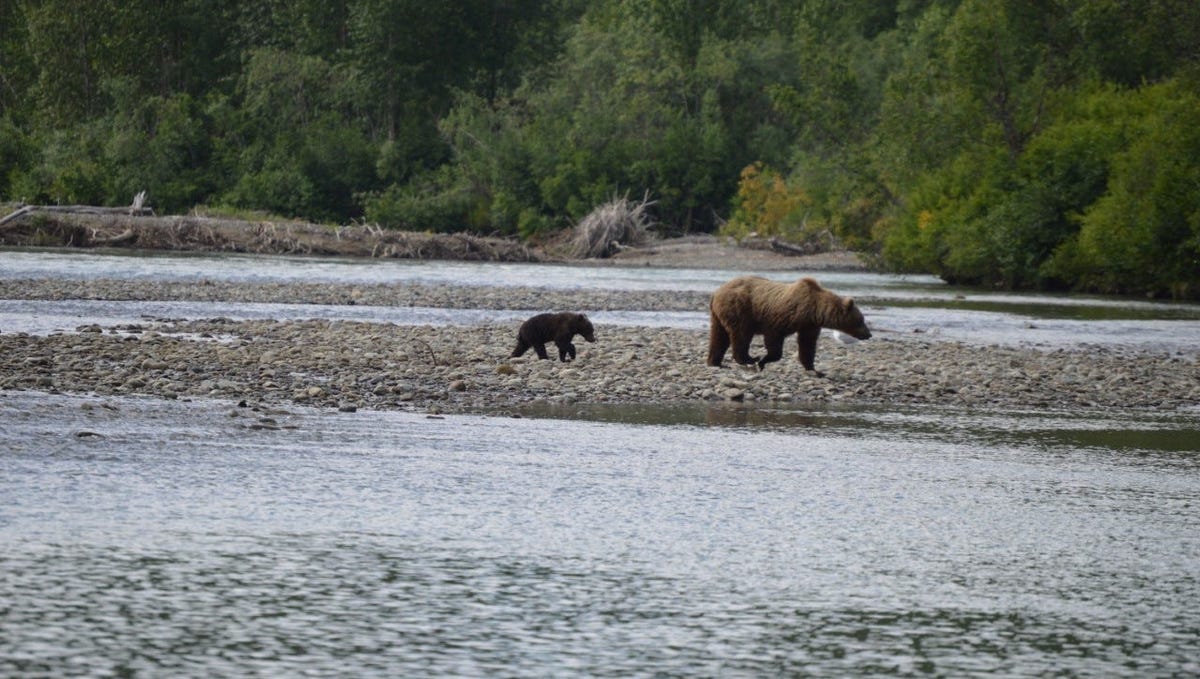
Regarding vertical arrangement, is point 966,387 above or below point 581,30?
below

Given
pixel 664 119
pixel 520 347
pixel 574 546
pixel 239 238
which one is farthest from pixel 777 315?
pixel 664 119

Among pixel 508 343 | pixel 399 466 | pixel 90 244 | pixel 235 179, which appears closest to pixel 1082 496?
pixel 399 466

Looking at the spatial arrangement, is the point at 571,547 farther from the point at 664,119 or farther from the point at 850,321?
the point at 664,119

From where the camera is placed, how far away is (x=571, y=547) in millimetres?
9508

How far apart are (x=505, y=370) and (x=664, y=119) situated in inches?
2079

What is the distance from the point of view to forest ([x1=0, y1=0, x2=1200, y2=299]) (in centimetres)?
4359

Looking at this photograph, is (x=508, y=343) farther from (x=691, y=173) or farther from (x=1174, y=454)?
(x=691, y=173)

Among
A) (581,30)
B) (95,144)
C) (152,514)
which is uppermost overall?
(581,30)

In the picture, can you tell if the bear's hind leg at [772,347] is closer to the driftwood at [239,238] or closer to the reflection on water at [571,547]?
the reflection on water at [571,547]

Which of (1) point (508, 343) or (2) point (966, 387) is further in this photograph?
(1) point (508, 343)

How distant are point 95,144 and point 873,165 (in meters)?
35.2

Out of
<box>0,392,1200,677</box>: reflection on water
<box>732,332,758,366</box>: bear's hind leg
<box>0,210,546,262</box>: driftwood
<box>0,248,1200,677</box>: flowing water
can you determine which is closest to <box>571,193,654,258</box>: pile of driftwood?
<box>0,210,546,262</box>: driftwood

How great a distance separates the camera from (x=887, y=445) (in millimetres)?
14188

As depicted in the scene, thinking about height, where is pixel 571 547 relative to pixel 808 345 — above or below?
below
